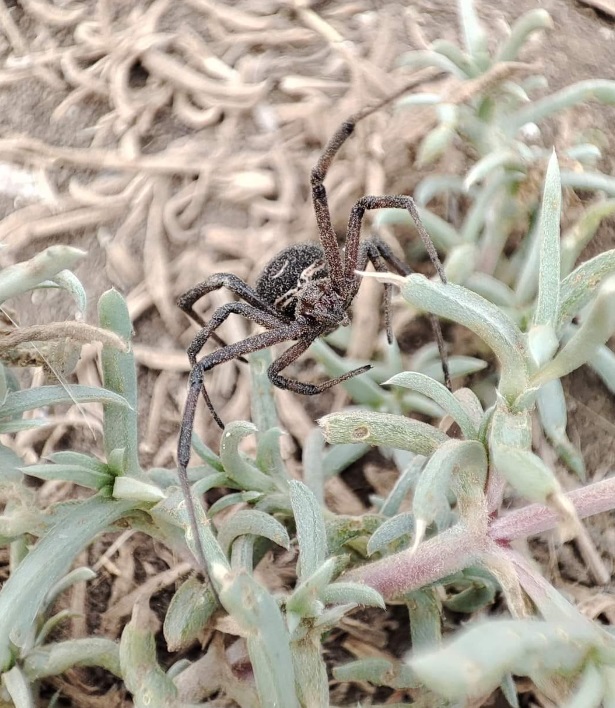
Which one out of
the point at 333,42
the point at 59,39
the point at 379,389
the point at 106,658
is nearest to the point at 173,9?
the point at 59,39

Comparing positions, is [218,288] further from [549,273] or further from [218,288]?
[549,273]

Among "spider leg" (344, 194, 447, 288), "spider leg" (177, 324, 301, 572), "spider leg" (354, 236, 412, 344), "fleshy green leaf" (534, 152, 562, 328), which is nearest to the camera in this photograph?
"fleshy green leaf" (534, 152, 562, 328)

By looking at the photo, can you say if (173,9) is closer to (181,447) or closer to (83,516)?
(181,447)

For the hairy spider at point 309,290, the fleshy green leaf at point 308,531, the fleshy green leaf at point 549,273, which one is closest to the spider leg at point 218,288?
the hairy spider at point 309,290

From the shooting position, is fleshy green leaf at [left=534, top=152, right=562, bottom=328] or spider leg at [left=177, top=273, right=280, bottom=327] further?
spider leg at [left=177, top=273, right=280, bottom=327]

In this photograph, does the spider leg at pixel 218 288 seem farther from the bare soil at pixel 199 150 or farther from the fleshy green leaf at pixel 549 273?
the fleshy green leaf at pixel 549 273

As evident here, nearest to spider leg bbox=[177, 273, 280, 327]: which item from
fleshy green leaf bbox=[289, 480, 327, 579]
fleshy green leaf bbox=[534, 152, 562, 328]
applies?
fleshy green leaf bbox=[289, 480, 327, 579]

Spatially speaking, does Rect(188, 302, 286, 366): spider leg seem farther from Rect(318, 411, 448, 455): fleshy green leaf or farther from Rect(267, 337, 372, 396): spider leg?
Rect(318, 411, 448, 455): fleshy green leaf
